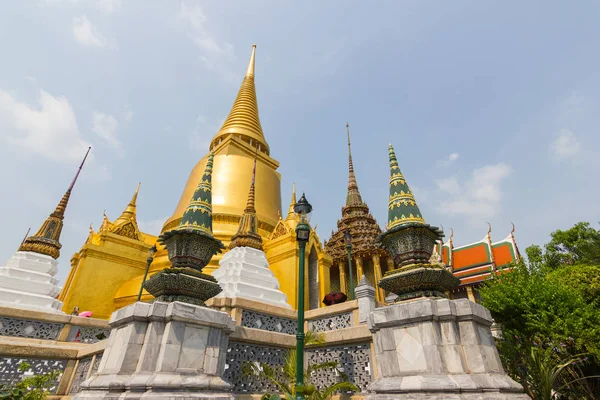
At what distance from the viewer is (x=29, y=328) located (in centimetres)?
866

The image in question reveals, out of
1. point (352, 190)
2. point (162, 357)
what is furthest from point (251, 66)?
point (162, 357)

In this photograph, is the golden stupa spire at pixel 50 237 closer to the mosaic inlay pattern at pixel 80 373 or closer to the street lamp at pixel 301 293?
the mosaic inlay pattern at pixel 80 373

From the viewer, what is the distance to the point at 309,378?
6309mm

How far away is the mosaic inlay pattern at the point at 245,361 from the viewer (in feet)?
18.8

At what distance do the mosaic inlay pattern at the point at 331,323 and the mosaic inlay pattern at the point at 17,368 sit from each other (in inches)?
214

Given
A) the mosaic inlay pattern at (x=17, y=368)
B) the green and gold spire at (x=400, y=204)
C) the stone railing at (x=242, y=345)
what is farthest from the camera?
the mosaic inlay pattern at (x=17, y=368)

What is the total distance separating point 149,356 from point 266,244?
1168cm

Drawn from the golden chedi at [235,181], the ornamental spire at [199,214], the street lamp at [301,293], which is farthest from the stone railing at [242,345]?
the golden chedi at [235,181]

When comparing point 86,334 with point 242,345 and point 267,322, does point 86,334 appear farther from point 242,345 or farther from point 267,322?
point 242,345

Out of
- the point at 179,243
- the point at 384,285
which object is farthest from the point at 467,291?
the point at 179,243

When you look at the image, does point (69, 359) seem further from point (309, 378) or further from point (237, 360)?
point (309, 378)

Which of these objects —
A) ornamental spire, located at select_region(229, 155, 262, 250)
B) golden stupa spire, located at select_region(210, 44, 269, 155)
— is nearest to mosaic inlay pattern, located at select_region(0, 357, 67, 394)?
ornamental spire, located at select_region(229, 155, 262, 250)

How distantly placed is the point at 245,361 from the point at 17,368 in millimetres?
4744

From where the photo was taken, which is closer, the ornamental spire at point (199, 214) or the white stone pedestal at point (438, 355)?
the white stone pedestal at point (438, 355)
